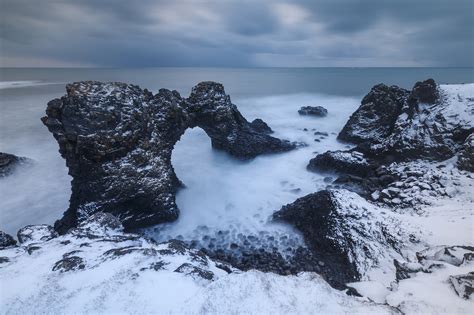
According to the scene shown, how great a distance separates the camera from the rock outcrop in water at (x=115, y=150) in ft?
39.8

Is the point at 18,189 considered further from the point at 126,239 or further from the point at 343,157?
the point at 343,157

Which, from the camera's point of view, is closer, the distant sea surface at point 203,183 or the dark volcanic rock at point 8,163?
the distant sea surface at point 203,183

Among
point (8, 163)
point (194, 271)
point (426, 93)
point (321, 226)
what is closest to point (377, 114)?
point (426, 93)

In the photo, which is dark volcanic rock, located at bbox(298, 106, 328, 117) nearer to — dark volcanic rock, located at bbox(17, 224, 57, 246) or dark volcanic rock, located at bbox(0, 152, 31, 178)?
dark volcanic rock, located at bbox(0, 152, 31, 178)

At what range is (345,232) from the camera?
10.7m

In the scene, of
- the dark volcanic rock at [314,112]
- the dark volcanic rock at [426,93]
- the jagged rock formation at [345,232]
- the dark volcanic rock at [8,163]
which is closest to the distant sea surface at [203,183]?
the dark volcanic rock at [8,163]

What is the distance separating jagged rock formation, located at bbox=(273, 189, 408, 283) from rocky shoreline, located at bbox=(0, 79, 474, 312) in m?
0.04

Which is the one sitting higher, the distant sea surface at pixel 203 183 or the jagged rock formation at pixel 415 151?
the jagged rock formation at pixel 415 151

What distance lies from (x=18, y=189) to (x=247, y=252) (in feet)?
49.1

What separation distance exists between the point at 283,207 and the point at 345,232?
12.0 ft

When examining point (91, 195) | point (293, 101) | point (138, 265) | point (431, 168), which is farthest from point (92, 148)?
point (293, 101)

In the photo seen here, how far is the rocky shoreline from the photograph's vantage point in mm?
8200

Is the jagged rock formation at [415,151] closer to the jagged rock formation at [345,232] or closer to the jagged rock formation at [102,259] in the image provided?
the jagged rock formation at [345,232]

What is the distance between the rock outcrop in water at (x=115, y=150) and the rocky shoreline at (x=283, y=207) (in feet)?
0.16
